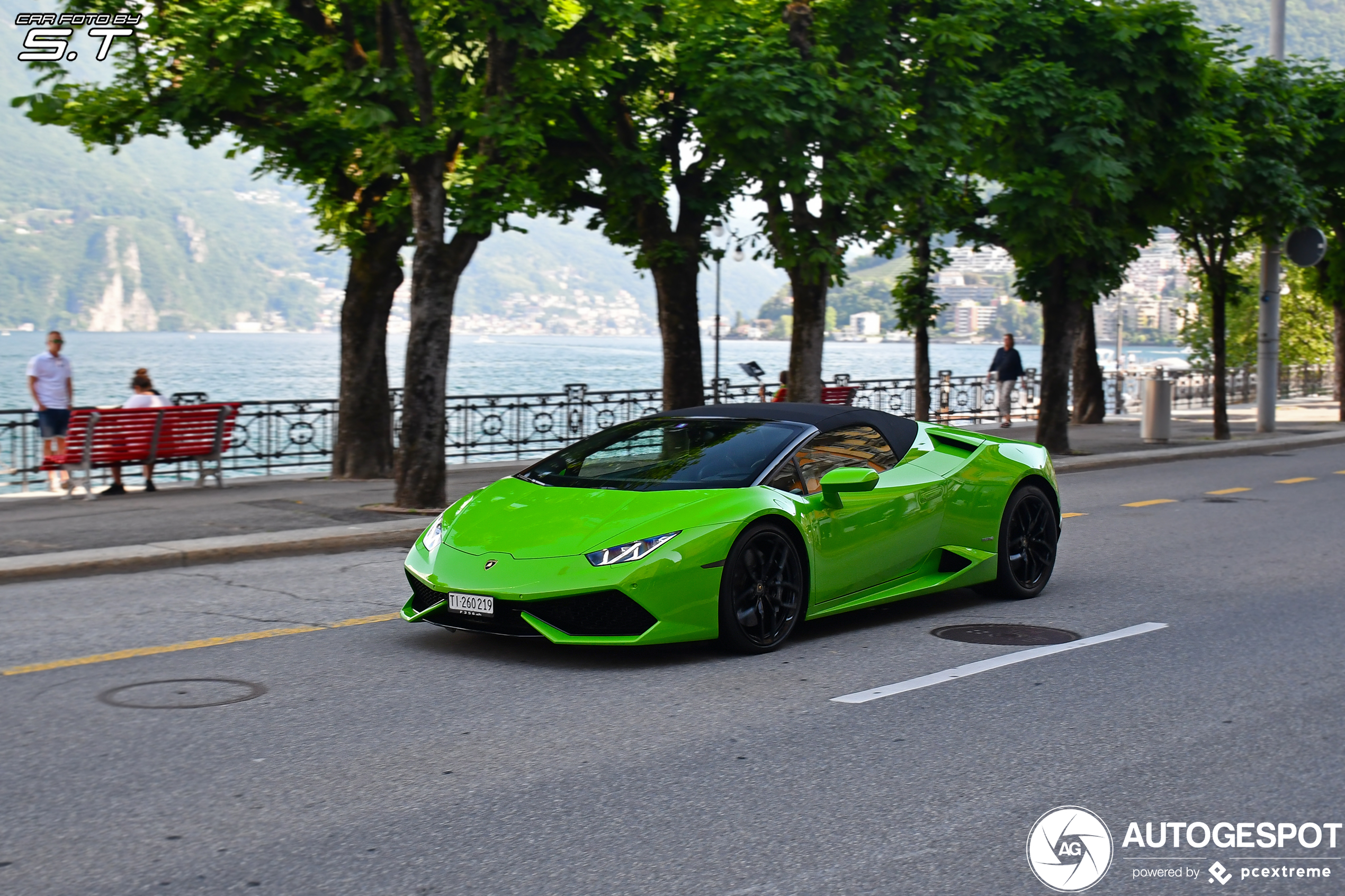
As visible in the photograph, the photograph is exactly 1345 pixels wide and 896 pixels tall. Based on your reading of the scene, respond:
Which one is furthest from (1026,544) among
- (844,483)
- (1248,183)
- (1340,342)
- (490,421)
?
(1340,342)

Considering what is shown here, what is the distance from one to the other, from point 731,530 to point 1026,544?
3090 millimetres

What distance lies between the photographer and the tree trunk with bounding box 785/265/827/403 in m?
21.0

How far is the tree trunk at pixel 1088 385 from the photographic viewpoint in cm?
3219

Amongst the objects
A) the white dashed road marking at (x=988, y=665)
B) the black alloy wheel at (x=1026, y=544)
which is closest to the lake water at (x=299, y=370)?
the black alloy wheel at (x=1026, y=544)

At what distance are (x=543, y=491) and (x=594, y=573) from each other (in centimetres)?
118

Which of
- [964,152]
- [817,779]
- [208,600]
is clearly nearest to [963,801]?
[817,779]

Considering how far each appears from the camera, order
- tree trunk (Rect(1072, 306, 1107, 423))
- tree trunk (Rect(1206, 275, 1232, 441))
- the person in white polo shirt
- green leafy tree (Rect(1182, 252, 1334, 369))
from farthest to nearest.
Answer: green leafy tree (Rect(1182, 252, 1334, 369)) < tree trunk (Rect(1072, 306, 1107, 423)) < tree trunk (Rect(1206, 275, 1232, 441)) < the person in white polo shirt

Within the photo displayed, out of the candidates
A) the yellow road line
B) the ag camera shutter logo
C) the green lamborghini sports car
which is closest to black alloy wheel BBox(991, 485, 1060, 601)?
the green lamborghini sports car

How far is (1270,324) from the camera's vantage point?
1184 inches

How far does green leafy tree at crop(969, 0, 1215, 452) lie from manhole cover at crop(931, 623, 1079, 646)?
14.2 metres

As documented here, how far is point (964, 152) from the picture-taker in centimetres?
2089

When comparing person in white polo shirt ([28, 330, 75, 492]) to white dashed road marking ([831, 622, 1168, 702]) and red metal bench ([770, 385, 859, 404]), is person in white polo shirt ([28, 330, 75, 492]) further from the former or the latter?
white dashed road marking ([831, 622, 1168, 702])

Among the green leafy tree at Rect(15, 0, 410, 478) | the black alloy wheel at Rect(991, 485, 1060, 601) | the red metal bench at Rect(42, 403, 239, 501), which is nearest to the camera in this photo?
the black alloy wheel at Rect(991, 485, 1060, 601)

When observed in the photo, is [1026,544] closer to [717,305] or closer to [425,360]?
[425,360]
